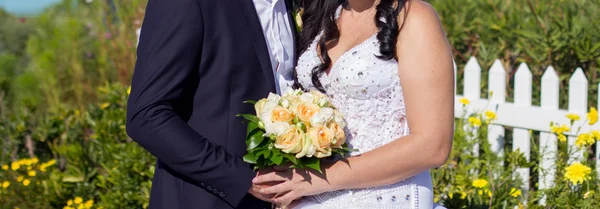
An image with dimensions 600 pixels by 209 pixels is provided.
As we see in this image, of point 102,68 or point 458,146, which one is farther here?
point 102,68

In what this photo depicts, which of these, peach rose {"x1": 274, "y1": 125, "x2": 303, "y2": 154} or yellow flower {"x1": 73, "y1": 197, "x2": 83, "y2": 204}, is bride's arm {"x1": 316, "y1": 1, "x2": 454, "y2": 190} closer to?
peach rose {"x1": 274, "y1": 125, "x2": 303, "y2": 154}

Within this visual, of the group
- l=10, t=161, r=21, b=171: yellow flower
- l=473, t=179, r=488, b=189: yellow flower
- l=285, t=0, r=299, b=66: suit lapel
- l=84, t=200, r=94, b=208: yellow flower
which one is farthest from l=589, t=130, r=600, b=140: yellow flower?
l=10, t=161, r=21, b=171: yellow flower

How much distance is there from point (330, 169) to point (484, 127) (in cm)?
228

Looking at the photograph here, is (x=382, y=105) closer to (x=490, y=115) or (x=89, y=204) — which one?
(x=490, y=115)

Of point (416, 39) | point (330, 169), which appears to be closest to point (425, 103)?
point (416, 39)

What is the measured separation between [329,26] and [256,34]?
1.40 ft

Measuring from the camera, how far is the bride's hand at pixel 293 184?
7.41 ft

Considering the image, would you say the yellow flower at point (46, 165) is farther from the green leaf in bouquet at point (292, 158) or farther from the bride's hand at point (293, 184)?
the green leaf in bouquet at point (292, 158)

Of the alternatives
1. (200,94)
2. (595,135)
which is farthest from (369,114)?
(595,135)

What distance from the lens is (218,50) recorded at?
2.22 meters

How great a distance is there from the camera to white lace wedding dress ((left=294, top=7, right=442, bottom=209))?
2.39 m

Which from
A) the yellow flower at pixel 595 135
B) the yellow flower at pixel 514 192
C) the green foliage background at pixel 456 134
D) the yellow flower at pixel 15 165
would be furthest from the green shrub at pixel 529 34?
the yellow flower at pixel 15 165

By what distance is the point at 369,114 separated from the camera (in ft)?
8.11

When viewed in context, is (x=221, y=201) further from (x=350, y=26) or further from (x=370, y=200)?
(x=350, y=26)
